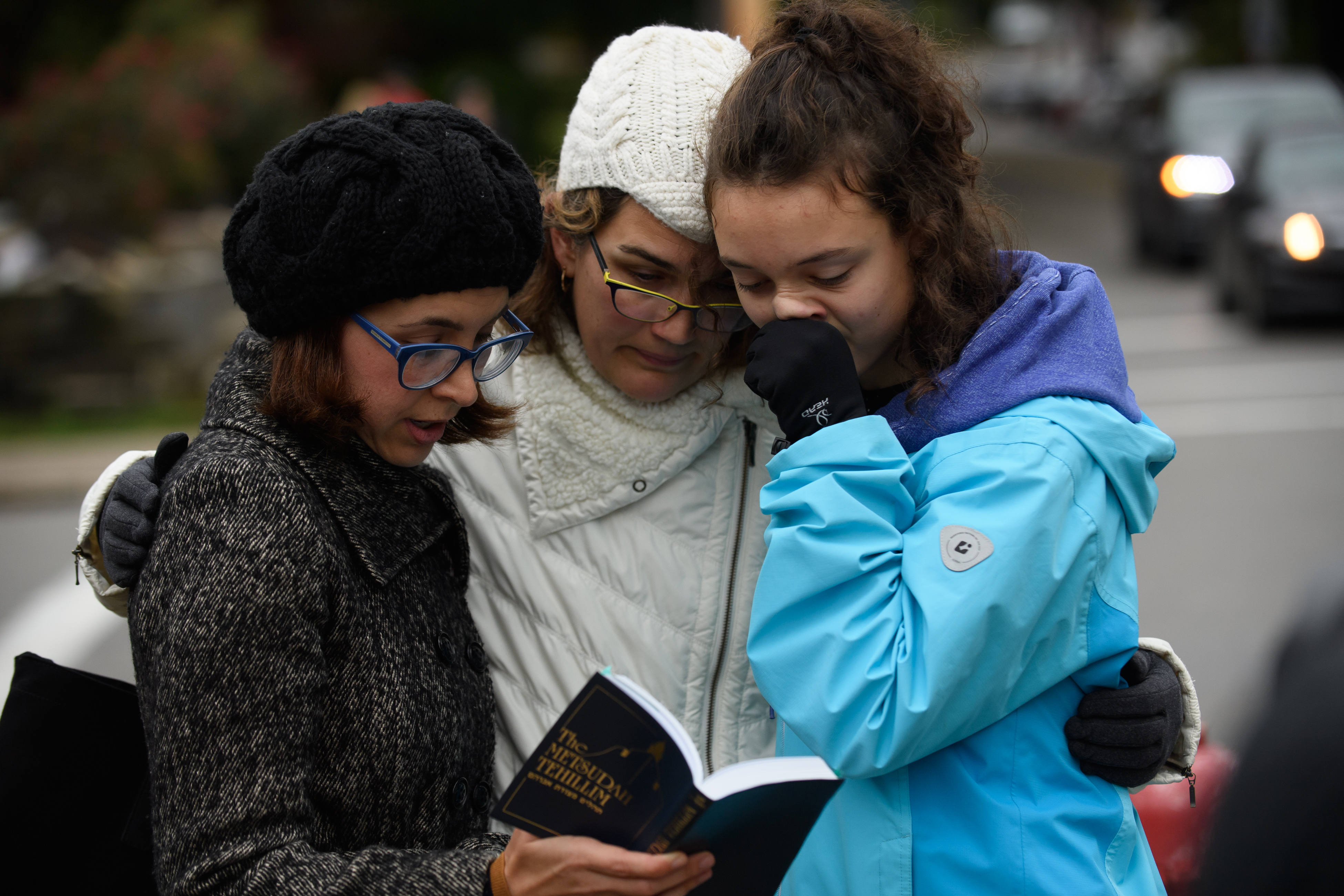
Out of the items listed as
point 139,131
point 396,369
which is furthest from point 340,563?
point 139,131

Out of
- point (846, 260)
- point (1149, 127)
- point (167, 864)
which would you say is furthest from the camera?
point (1149, 127)

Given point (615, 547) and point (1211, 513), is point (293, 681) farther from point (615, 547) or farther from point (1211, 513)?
point (1211, 513)

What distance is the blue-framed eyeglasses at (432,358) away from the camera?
5.80 feet

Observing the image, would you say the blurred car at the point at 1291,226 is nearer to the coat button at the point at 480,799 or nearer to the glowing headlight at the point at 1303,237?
the glowing headlight at the point at 1303,237

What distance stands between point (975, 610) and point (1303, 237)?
9.95 m

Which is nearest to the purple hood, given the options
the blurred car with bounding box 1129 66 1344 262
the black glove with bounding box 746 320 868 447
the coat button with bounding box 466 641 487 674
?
the black glove with bounding box 746 320 868 447

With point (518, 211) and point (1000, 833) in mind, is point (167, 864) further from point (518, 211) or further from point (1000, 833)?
point (1000, 833)

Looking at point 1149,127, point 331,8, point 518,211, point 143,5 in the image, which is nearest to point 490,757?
point 518,211

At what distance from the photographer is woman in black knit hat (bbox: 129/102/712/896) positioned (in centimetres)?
156

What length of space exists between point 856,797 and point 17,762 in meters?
1.22

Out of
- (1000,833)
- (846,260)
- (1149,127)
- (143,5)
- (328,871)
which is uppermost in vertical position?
(143,5)

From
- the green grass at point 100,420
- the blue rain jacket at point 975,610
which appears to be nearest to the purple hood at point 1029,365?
the blue rain jacket at point 975,610

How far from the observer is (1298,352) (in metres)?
10.4

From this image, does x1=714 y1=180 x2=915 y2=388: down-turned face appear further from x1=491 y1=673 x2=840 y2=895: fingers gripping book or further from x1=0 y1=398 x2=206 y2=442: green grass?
x1=0 y1=398 x2=206 y2=442: green grass
